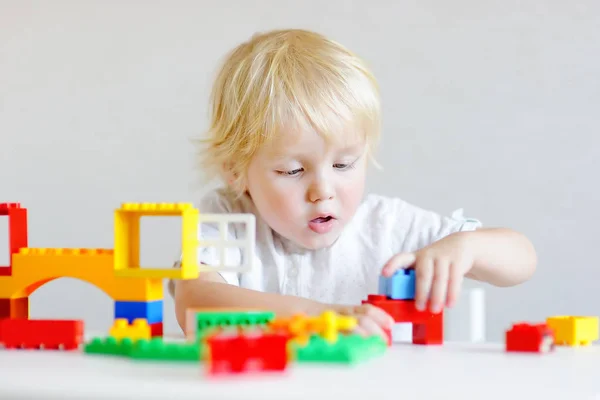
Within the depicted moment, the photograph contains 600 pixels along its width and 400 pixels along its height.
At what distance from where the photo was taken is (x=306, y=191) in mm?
1173

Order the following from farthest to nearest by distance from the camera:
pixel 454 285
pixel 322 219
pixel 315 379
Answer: pixel 322 219
pixel 454 285
pixel 315 379

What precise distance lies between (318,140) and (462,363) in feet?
1.68

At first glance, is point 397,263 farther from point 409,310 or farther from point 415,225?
point 415,225

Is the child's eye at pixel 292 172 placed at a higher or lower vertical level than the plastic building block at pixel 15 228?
higher

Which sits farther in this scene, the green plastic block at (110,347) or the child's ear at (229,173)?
the child's ear at (229,173)

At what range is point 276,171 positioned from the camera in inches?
47.1

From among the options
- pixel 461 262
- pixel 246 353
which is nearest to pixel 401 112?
pixel 461 262

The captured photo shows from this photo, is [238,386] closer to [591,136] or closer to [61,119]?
[591,136]

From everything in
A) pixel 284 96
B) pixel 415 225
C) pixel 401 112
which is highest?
pixel 401 112

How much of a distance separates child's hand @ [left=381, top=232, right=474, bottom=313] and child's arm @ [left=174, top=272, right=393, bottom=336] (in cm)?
6

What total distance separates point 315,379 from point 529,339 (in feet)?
0.97

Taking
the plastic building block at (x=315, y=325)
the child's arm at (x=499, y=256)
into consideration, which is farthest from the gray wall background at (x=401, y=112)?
the plastic building block at (x=315, y=325)

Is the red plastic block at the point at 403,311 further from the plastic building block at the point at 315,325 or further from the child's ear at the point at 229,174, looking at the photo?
the child's ear at the point at 229,174

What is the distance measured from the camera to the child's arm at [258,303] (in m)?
0.81
